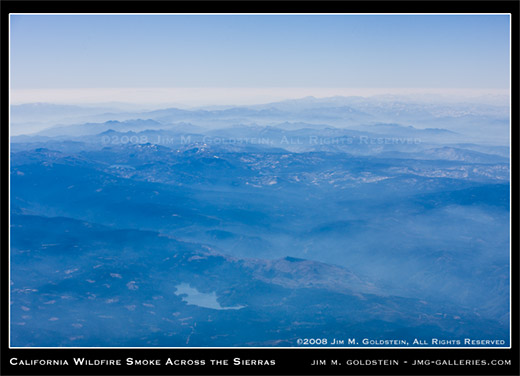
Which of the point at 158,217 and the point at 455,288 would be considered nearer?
the point at 455,288

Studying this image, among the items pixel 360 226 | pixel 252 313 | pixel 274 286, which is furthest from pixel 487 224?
pixel 252 313

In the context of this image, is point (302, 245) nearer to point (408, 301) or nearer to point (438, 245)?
point (438, 245)

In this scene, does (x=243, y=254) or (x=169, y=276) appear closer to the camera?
(x=169, y=276)

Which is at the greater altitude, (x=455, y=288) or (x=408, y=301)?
(x=408, y=301)

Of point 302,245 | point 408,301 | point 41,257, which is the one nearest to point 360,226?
point 302,245

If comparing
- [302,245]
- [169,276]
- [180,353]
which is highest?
[180,353]

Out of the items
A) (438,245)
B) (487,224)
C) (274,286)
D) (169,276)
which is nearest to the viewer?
(274,286)

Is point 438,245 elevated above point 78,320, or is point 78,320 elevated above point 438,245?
point 78,320

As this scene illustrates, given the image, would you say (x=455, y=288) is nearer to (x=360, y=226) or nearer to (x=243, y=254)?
(x=360, y=226)

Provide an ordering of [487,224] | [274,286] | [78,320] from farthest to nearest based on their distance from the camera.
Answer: [487,224], [274,286], [78,320]
